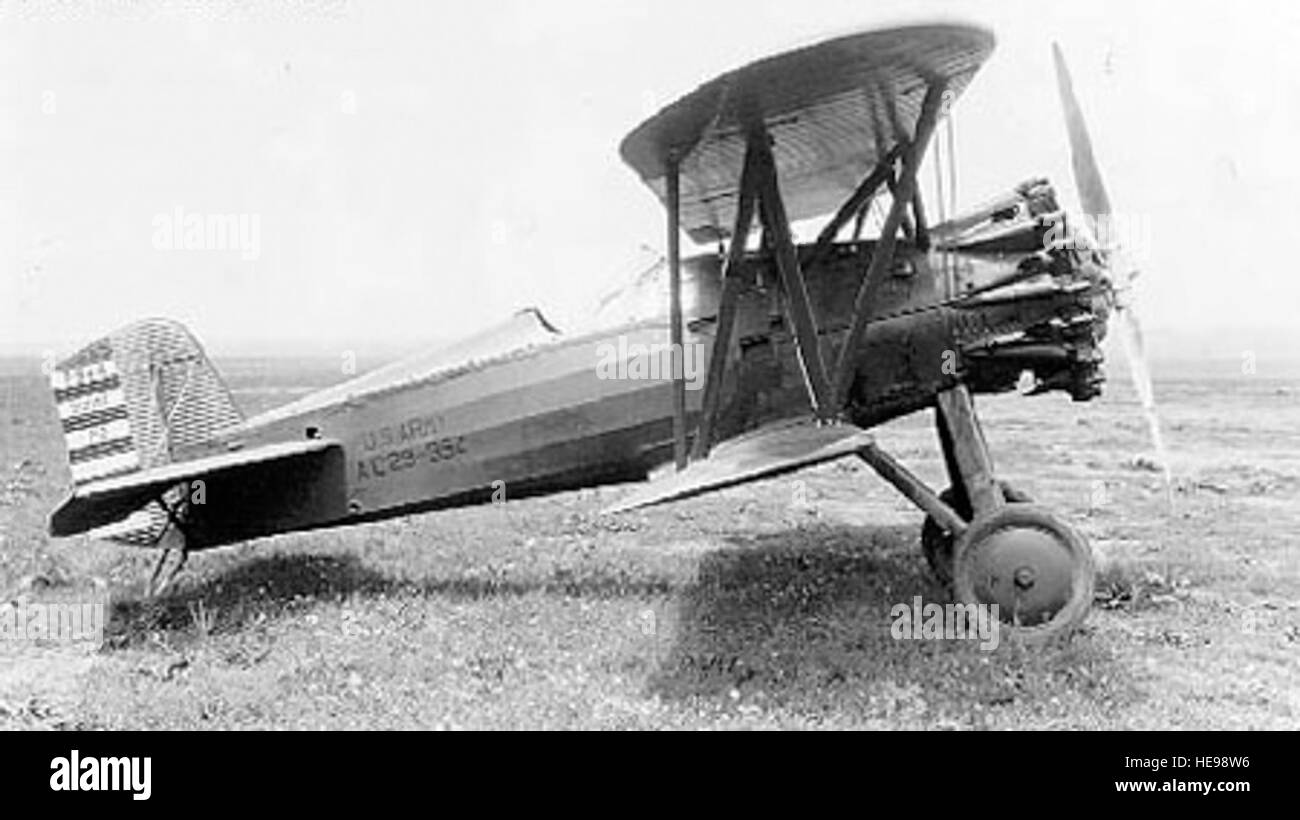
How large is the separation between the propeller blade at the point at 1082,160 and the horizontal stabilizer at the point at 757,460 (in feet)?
7.50

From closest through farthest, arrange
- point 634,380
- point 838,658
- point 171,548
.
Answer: point 838,658
point 634,380
point 171,548

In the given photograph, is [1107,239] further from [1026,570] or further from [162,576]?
[162,576]

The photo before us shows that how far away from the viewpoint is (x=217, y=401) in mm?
8430

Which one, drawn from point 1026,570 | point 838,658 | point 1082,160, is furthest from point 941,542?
point 1082,160

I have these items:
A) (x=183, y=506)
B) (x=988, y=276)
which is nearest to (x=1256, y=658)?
(x=988, y=276)

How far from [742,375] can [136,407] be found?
157 inches

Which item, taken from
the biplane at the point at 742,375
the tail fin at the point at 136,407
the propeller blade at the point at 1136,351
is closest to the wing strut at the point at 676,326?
the biplane at the point at 742,375

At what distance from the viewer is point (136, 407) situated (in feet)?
26.7

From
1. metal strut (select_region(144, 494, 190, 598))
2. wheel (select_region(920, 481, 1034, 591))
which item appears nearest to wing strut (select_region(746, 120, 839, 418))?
wheel (select_region(920, 481, 1034, 591))

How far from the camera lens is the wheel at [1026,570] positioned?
6.45 meters

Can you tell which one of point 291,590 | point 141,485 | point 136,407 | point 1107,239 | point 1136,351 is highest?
point 1107,239

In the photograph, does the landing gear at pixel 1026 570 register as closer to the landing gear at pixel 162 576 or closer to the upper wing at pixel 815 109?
the upper wing at pixel 815 109
